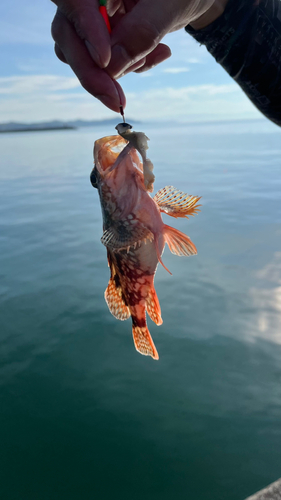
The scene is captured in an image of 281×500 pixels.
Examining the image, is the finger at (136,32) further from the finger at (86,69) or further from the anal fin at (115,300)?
the anal fin at (115,300)

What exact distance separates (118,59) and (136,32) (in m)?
0.16

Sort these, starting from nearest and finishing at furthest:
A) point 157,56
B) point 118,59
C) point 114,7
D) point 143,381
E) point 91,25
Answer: point 91,25 < point 118,59 < point 114,7 < point 157,56 < point 143,381

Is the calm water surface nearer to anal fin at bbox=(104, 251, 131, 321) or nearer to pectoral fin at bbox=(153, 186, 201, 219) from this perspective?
anal fin at bbox=(104, 251, 131, 321)

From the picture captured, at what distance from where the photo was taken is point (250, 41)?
3250 millimetres

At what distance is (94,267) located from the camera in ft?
28.7

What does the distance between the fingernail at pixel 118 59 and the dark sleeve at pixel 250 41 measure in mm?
1721

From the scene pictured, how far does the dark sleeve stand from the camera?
3182 millimetres

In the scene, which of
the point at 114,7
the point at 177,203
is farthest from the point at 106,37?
the point at 177,203

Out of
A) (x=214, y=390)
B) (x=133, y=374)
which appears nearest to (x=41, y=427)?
(x=133, y=374)

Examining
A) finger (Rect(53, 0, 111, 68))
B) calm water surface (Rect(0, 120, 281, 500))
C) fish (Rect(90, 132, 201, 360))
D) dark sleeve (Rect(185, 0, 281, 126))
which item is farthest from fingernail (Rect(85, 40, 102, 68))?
calm water surface (Rect(0, 120, 281, 500))

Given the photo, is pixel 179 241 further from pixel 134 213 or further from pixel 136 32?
pixel 136 32

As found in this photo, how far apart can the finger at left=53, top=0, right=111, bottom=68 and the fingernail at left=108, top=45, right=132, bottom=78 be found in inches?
2.4

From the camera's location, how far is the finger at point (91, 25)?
181cm

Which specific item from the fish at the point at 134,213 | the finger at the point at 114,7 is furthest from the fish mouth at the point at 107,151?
the finger at the point at 114,7
